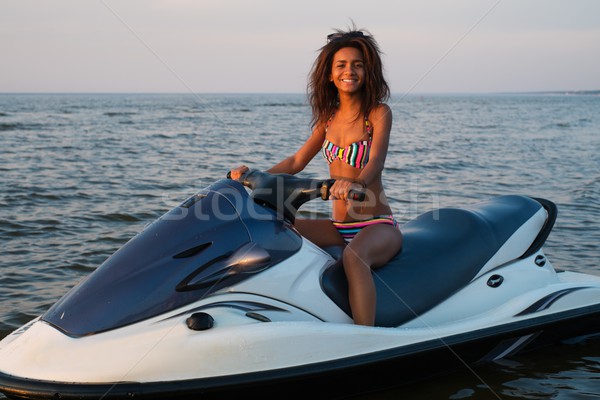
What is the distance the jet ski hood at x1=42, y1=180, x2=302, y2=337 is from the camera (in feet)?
10.3

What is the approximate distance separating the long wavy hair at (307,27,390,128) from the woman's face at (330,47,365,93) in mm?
28

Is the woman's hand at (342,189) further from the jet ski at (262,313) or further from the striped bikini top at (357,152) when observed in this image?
the striped bikini top at (357,152)

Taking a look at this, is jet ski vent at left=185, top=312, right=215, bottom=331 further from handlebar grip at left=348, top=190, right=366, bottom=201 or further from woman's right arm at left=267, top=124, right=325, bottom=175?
woman's right arm at left=267, top=124, right=325, bottom=175

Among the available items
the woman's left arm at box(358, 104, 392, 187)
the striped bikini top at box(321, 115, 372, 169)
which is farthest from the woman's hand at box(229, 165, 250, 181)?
the woman's left arm at box(358, 104, 392, 187)

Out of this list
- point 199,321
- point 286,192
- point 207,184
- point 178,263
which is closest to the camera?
point 199,321

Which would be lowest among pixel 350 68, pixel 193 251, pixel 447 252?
pixel 447 252

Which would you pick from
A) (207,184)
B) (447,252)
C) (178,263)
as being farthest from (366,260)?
(207,184)

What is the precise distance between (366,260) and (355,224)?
351 millimetres

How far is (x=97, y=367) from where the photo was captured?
296 cm

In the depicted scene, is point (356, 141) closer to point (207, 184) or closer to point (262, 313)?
point (262, 313)

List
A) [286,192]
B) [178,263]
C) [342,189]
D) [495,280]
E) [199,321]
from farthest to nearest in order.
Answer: [495,280]
[286,192]
[342,189]
[178,263]
[199,321]

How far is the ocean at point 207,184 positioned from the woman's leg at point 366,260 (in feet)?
1.78

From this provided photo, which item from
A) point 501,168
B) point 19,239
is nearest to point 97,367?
point 19,239

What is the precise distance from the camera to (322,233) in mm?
3996
